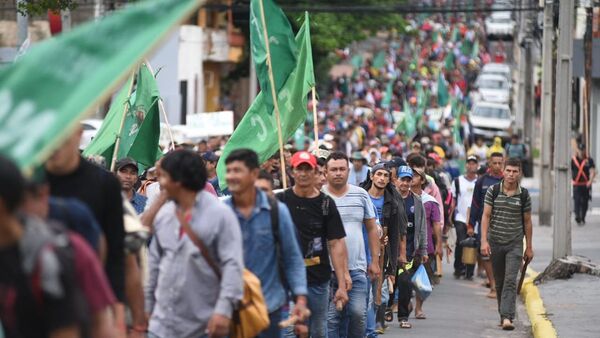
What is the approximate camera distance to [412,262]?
15.7 m

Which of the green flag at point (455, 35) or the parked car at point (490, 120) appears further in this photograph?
the green flag at point (455, 35)

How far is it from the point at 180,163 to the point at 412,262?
26.3ft

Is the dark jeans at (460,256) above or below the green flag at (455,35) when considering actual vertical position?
below

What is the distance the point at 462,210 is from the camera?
21062 mm

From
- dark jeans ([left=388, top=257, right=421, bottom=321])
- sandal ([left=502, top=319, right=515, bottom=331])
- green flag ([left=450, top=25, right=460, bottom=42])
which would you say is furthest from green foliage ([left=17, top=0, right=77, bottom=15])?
green flag ([left=450, top=25, right=460, bottom=42])

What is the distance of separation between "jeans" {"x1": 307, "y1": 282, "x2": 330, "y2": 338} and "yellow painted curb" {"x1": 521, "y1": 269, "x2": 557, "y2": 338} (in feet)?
13.0

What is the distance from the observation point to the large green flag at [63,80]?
17.9 ft

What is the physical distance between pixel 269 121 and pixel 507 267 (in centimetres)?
273

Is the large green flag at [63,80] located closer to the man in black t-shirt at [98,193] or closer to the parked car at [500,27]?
the man in black t-shirt at [98,193]

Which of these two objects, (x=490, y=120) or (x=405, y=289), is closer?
(x=405, y=289)

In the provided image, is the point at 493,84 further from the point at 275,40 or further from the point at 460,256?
the point at 275,40

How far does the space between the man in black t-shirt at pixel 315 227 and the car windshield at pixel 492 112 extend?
50414mm

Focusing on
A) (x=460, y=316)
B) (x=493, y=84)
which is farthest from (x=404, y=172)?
(x=493, y=84)

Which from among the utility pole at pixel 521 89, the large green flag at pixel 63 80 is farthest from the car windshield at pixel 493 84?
the large green flag at pixel 63 80
